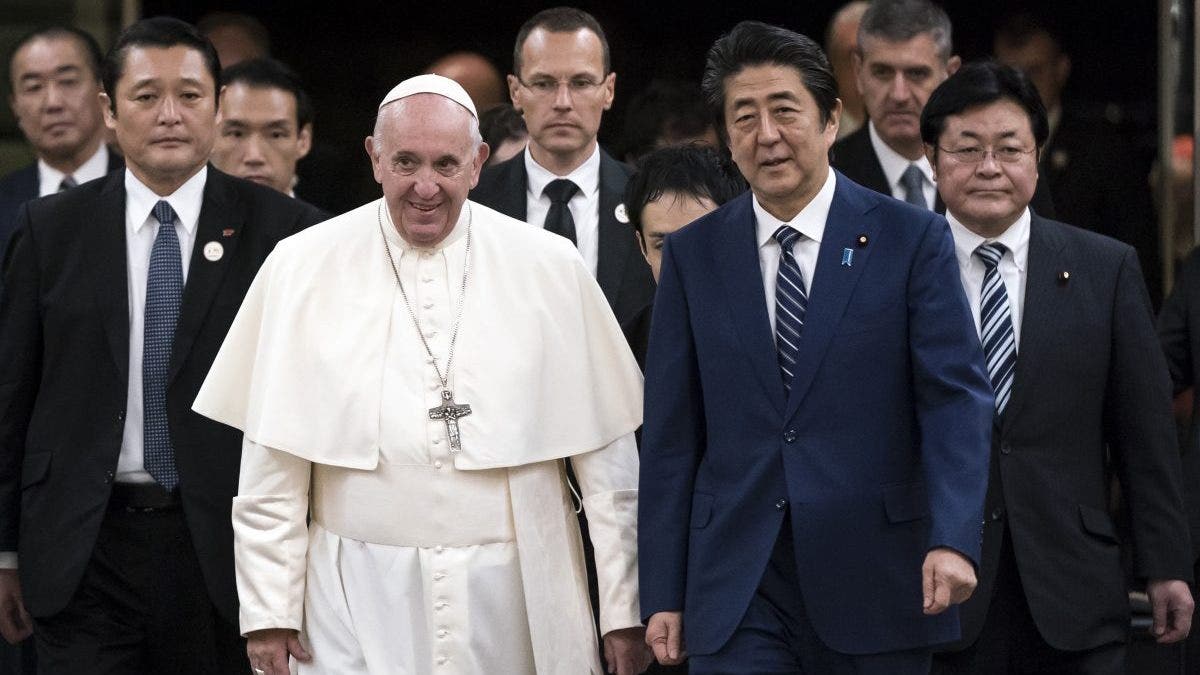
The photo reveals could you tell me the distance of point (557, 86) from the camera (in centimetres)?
659

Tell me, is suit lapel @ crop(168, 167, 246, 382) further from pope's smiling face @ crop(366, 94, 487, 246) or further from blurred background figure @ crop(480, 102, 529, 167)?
blurred background figure @ crop(480, 102, 529, 167)

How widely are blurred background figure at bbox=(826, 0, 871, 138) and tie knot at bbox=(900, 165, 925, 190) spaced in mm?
1355

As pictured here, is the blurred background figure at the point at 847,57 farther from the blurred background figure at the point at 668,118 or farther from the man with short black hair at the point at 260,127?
the man with short black hair at the point at 260,127

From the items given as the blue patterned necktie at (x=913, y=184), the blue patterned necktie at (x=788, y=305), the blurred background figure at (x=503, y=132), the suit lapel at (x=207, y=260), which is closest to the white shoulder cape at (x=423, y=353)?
the suit lapel at (x=207, y=260)

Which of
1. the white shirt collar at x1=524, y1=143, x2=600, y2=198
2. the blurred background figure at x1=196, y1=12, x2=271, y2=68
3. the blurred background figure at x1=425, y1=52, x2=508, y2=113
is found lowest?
the white shirt collar at x1=524, y1=143, x2=600, y2=198

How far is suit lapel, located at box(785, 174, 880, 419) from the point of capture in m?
4.62

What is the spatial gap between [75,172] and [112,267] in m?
2.16

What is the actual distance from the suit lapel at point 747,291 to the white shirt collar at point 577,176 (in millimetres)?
1644

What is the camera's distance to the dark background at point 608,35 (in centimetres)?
1051

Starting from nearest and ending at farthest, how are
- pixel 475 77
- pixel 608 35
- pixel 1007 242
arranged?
1. pixel 1007 242
2. pixel 475 77
3. pixel 608 35

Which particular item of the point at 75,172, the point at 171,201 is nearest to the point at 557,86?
the point at 171,201

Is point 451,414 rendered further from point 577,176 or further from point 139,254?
point 577,176

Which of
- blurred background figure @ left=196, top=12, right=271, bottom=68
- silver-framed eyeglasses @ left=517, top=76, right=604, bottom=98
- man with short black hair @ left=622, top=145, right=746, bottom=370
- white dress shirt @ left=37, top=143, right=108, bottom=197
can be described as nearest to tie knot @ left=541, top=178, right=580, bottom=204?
silver-framed eyeglasses @ left=517, top=76, right=604, bottom=98

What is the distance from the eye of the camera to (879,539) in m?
4.62
